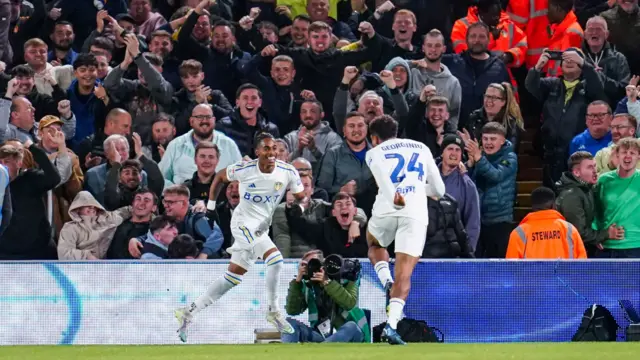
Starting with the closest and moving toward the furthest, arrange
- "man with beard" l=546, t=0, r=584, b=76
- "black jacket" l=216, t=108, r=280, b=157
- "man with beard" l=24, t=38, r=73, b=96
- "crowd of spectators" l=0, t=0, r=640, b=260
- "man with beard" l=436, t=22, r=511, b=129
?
"crowd of spectators" l=0, t=0, r=640, b=260
"black jacket" l=216, t=108, r=280, b=157
"man with beard" l=24, t=38, r=73, b=96
"man with beard" l=436, t=22, r=511, b=129
"man with beard" l=546, t=0, r=584, b=76

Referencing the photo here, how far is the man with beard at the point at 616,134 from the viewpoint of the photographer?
15273 mm

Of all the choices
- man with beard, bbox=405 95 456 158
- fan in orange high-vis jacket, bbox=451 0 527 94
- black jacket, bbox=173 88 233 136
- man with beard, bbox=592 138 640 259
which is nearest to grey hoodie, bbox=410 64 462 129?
man with beard, bbox=405 95 456 158

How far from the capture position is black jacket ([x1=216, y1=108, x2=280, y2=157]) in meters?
16.7

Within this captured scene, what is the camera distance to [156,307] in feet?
45.2

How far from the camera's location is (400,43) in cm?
1794

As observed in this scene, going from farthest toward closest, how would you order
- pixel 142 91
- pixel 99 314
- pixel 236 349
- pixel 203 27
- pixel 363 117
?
1. pixel 203 27
2. pixel 142 91
3. pixel 363 117
4. pixel 99 314
5. pixel 236 349

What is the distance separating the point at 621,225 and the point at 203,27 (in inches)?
261

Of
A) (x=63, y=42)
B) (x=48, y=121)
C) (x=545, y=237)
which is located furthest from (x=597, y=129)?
(x=63, y=42)

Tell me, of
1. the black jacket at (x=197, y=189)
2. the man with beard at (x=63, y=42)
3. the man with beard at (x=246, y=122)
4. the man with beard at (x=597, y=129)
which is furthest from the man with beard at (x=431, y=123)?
the man with beard at (x=63, y=42)

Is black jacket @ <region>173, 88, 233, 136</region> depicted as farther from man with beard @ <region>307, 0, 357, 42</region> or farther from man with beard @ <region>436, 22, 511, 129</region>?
man with beard @ <region>436, 22, 511, 129</region>

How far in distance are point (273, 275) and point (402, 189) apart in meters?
1.66

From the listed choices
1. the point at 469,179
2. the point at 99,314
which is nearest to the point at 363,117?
the point at 469,179

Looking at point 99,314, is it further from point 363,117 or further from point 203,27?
point 203,27

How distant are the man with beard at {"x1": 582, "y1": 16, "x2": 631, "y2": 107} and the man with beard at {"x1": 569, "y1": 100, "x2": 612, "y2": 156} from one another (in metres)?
1.34
